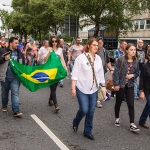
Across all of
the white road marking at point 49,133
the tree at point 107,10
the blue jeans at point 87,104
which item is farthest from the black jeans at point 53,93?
the tree at point 107,10

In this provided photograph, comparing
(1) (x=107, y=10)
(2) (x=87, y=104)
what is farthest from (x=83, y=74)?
(1) (x=107, y=10)

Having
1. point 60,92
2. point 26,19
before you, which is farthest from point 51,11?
point 60,92

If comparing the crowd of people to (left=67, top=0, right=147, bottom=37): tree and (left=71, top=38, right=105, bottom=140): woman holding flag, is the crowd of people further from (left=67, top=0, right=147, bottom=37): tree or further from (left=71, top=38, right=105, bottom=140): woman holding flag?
(left=67, top=0, right=147, bottom=37): tree

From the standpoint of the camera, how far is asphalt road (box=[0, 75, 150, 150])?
417cm

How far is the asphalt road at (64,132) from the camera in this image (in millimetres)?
4168

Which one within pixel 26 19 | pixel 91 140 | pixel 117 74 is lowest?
pixel 91 140

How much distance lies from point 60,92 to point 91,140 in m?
4.10

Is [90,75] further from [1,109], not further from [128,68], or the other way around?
[1,109]

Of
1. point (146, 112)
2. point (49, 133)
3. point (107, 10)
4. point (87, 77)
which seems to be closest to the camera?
point (87, 77)

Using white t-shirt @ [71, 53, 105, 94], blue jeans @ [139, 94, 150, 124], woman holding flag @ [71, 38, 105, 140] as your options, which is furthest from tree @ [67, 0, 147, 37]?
white t-shirt @ [71, 53, 105, 94]

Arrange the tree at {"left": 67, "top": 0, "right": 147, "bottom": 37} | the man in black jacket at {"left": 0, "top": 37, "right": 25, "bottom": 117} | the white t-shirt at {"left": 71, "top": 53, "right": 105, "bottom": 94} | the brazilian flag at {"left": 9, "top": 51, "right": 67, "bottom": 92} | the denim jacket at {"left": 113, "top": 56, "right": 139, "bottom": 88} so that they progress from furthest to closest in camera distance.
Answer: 1. the tree at {"left": 67, "top": 0, "right": 147, "bottom": 37}
2. the brazilian flag at {"left": 9, "top": 51, "right": 67, "bottom": 92}
3. the man in black jacket at {"left": 0, "top": 37, "right": 25, "bottom": 117}
4. the denim jacket at {"left": 113, "top": 56, "right": 139, "bottom": 88}
5. the white t-shirt at {"left": 71, "top": 53, "right": 105, "bottom": 94}

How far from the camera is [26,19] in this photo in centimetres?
3812

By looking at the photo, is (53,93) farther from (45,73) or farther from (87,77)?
(87,77)

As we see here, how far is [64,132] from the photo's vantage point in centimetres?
473
